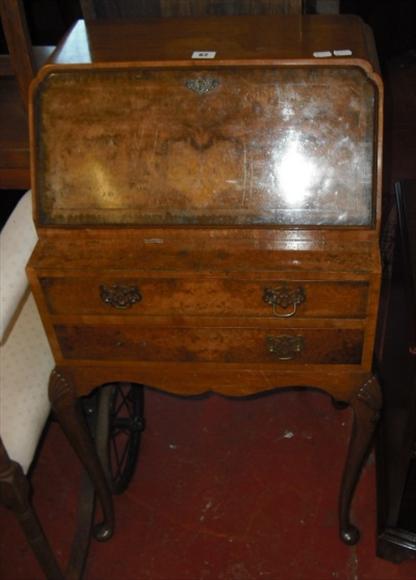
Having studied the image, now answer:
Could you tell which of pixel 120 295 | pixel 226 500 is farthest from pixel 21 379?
pixel 226 500

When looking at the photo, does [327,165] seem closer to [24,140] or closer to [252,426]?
[24,140]

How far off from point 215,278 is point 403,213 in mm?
570

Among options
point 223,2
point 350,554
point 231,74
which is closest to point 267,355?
point 231,74

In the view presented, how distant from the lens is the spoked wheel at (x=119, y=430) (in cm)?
202

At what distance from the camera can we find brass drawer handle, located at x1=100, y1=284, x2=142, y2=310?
4.54 ft

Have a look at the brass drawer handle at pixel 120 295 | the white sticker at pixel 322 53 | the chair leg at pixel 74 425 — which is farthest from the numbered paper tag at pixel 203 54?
the chair leg at pixel 74 425

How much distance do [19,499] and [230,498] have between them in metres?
0.81

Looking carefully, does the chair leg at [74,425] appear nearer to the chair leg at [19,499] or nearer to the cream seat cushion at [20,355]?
the cream seat cushion at [20,355]

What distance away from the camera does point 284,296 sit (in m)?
1.35

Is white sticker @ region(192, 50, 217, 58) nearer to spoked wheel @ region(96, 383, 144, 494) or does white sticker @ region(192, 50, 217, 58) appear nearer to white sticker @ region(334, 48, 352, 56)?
white sticker @ region(334, 48, 352, 56)

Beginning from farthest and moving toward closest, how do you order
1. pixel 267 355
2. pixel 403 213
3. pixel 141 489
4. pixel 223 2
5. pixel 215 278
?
pixel 141 489
pixel 223 2
pixel 403 213
pixel 267 355
pixel 215 278

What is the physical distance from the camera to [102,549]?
1988 millimetres

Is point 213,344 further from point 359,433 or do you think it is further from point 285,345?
point 359,433

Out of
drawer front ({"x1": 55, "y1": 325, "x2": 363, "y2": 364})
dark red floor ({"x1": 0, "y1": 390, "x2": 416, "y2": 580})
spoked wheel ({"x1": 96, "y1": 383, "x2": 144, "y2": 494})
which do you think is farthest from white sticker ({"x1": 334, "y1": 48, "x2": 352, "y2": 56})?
dark red floor ({"x1": 0, "y1": 390, "x2": 416, "y2": 580})
